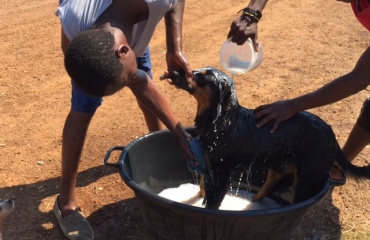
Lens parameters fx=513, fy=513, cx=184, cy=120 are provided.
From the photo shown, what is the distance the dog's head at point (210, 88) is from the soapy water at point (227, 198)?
857mm

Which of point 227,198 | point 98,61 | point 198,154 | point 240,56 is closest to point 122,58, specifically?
point 98,61

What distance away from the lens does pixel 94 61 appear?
2.40 m

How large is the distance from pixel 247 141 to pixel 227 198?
2.64 ft

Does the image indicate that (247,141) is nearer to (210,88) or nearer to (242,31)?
(210,88)

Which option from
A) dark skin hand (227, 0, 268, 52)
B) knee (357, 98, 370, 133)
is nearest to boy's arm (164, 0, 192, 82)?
dark skin hand (227, 0, 268, 52)

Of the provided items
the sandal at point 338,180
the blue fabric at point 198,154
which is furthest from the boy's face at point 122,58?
the sandal at point 338,180

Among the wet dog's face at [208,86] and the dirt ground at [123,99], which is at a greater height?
the wet dog's face at [208,86]

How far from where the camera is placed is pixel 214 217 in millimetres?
2572

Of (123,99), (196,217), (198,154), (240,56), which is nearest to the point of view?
(196,217)

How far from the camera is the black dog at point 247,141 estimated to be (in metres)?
2.86

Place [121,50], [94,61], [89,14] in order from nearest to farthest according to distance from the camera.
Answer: [94,61] < [121,50] < [89,14]

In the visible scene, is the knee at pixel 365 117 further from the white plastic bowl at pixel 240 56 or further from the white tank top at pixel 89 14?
the white tank top at pixel 89 14

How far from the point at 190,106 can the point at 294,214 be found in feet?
7.36

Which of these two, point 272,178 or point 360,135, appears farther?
point 360,135
